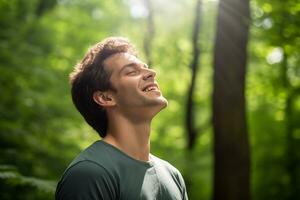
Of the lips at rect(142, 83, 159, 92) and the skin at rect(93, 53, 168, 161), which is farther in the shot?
the lips at rect(142, 83, 159, 92)

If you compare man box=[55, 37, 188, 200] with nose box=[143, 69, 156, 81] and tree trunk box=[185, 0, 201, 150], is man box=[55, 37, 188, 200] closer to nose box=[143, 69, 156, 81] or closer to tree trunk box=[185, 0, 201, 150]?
nose box=[143, 69, 156, 81]

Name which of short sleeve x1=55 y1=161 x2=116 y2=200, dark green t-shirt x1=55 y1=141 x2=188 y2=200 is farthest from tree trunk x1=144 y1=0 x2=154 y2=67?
short sleeve x1=55 y1=161 x2=116 y2=200

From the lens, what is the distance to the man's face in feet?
10.0

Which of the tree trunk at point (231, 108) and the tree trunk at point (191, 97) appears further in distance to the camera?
the tree trunk at point (191, 97)

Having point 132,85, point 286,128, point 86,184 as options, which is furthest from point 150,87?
point 286,128

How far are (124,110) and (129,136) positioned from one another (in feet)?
0.61

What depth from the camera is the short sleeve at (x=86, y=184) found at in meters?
2.44

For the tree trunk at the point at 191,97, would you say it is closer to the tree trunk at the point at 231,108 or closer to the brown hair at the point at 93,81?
the tree trunk at the point at 231,108

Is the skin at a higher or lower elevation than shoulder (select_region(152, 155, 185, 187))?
higher

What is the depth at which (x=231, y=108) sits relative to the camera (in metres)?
6.41

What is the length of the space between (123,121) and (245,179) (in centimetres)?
387

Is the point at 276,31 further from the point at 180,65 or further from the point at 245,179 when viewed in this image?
the point at 180,65

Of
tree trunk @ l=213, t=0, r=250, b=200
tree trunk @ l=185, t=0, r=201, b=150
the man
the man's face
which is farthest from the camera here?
tree trunk @ l=185, t=0, r=201, b=150

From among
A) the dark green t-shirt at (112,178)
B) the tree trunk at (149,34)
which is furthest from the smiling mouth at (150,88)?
the tree trunk at (149,34)
